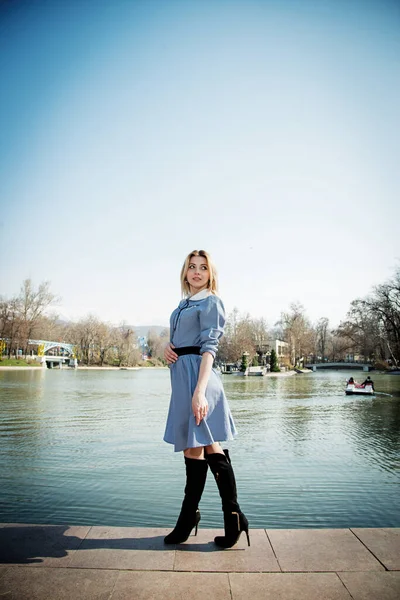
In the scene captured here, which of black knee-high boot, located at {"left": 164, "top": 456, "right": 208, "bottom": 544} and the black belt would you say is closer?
black knee-high boot, located at {"left": 164, "top": 456, "right": 208, "bottom": 544}

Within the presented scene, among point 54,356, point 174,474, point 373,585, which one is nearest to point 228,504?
point 373,585

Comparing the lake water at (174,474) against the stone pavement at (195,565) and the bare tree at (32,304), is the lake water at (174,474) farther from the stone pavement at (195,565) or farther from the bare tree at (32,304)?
the bare tree at (32,304)

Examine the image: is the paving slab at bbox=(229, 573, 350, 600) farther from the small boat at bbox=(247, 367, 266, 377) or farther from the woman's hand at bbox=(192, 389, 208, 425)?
the small boat at bbox=(247, 367, 266, 377)

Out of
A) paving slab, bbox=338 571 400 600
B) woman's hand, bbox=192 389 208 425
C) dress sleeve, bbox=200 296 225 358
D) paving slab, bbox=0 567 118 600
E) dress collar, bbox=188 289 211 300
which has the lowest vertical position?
paving slab, bbox=0 567 118 600

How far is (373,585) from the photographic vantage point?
5.74ft

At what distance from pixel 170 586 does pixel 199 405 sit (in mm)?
782

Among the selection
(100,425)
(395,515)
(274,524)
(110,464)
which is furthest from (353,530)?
(100,425)

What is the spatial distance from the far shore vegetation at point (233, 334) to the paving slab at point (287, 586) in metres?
39.3

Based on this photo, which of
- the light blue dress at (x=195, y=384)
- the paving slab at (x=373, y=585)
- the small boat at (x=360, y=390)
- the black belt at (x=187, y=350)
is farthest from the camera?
the small boat at (x=360, y=390)

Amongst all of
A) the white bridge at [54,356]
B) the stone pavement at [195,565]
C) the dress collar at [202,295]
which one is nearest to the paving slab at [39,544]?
the stone pavement at [195,565]

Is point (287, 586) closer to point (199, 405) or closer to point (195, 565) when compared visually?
point (195, 565)

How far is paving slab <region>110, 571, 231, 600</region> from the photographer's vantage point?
5.48ft

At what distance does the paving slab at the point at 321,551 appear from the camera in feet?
6.27

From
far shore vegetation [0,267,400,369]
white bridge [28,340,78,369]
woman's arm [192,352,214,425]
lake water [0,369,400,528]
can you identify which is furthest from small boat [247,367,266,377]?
woman's arm [192,352,214,425]
